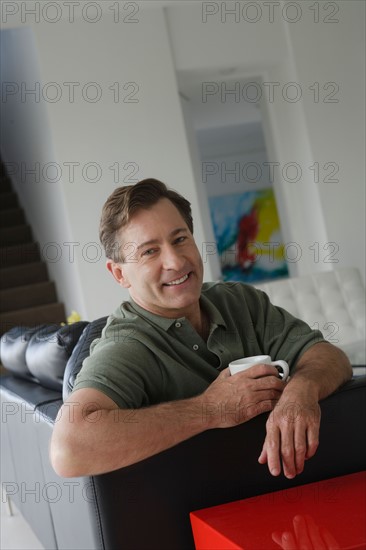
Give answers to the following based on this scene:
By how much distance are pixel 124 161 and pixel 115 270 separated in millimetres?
3747

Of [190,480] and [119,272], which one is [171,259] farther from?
[190,480]

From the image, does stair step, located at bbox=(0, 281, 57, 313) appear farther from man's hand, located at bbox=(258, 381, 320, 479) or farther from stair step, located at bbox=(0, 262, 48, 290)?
man's hand, located at bbox=(258, 381, 320, 479)

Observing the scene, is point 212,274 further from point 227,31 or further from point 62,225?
point 227,31

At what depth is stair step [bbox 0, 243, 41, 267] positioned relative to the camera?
7250 mm

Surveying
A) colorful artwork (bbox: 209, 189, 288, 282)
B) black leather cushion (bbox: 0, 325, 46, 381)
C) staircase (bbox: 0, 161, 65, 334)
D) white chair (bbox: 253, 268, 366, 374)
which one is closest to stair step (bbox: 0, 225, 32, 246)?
staircase (bbox: 0, 161, 65, 334)

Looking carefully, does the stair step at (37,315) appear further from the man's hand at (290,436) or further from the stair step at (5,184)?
the man's hand at (290,436)

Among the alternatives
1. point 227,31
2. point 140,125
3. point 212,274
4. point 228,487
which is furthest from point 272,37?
point 228,487

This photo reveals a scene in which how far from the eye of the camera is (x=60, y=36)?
544 cm

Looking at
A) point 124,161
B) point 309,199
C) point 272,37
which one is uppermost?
point 272,37

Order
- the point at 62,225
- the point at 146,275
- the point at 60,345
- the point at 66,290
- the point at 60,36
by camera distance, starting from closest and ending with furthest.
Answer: the point at 146,275
the point at 60,345
the point at 60,36
the point at 62,225
the point at 66,290

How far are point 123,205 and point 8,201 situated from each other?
6.23 metres

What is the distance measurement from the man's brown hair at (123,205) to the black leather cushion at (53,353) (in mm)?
417

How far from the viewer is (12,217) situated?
24.9ft

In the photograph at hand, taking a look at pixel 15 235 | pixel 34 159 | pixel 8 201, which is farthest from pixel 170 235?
pixel 8 201
